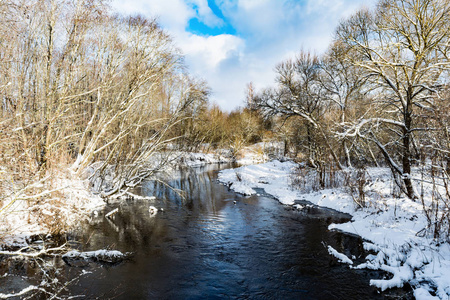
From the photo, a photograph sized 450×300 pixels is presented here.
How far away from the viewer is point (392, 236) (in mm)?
7324

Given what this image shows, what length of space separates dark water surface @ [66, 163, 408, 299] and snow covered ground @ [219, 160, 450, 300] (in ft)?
1.52

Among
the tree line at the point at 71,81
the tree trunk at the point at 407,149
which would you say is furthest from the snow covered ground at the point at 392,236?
the tree line at the point at 71,81

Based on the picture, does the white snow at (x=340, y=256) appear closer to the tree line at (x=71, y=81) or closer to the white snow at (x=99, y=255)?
the white snow at (x=99, y=255)

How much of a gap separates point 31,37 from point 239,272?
31.9 feet

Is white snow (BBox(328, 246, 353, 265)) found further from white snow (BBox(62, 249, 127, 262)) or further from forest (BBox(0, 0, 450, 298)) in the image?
white snow (BBox(62, 249, 127, 262))

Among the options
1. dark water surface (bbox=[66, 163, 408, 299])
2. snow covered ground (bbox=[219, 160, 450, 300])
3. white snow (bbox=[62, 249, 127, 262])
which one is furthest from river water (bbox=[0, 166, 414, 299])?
snow covered ground (bbox=[219, 160, 450, 300])

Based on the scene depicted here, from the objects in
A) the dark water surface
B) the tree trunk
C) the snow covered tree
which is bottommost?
the dark water surface

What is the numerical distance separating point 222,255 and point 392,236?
488cm

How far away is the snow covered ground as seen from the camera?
535 centimetres

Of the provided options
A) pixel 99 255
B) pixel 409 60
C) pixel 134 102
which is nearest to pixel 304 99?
pixel 409 60

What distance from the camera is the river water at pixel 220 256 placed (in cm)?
529

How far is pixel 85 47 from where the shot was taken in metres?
9.94

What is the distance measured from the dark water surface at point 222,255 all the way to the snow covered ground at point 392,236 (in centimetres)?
46

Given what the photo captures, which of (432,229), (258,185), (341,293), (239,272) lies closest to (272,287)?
(239,272)
